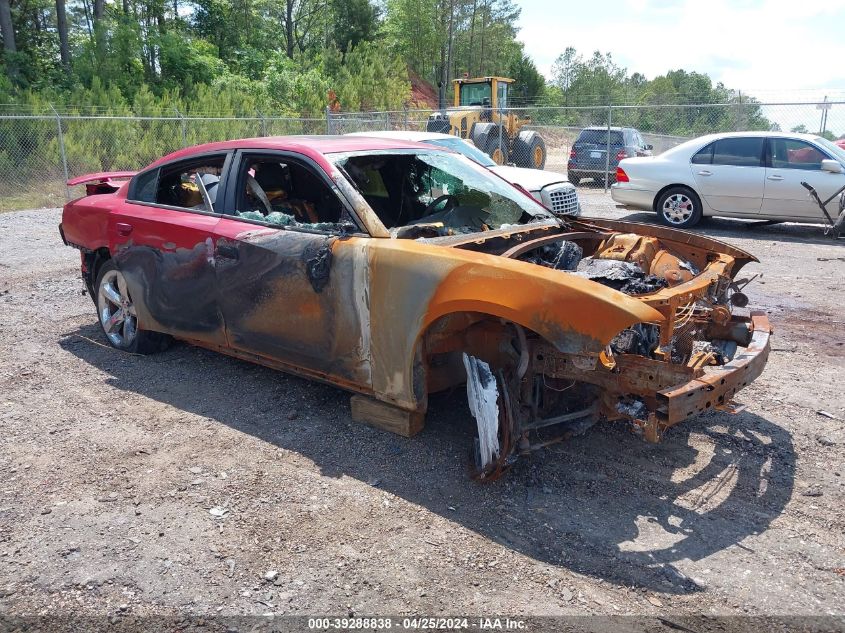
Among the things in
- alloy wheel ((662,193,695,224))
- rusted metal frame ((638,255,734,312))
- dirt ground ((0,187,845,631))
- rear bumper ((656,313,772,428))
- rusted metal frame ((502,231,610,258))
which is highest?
rusted metal frame ((502,231,610,258))

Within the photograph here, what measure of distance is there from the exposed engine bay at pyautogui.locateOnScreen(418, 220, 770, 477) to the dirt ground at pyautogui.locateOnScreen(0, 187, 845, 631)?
0.32 meters

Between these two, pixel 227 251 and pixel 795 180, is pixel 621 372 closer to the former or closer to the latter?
pixel 227 251

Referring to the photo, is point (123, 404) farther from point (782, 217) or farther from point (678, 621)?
point (782, 217)

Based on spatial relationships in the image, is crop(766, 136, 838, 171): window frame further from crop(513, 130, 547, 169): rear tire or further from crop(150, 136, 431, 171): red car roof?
crop(513, 130, 547, 169): rear tire

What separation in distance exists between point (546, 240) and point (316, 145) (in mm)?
1610

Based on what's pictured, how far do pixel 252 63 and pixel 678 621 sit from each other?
3632cm

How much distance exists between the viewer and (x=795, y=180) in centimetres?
1070

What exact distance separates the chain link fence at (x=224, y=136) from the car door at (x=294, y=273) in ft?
36.7

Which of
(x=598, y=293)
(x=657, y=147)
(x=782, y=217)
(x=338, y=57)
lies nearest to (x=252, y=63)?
(x=338, y=57)

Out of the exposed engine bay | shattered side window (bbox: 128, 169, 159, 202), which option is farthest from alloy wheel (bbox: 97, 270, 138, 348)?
the exposed engine bay

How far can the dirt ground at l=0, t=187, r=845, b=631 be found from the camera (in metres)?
2.81

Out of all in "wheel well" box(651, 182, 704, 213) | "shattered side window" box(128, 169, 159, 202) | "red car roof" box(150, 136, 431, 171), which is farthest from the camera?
"wheel well" box(651, 182, 704, 213)

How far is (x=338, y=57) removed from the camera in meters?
35.9

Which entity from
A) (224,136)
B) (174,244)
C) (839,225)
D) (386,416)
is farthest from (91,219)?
(224,136)
